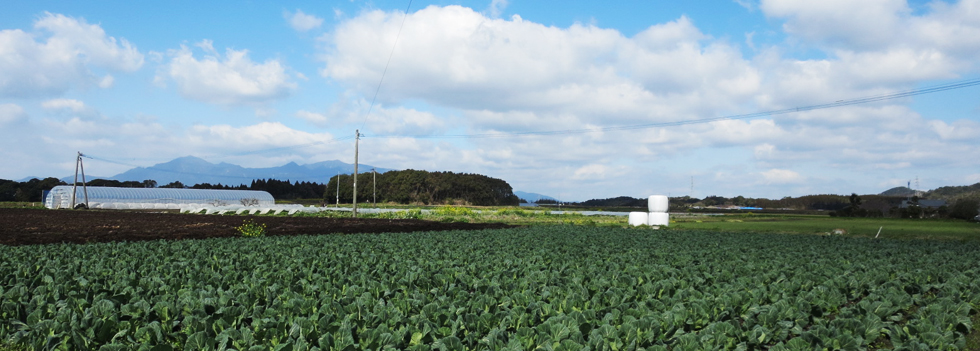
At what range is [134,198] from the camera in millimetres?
73062

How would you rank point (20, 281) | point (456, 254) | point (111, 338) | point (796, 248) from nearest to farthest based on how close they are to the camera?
1. point (111, 338)
2. point (20, 281)
3. point (456, 254)
4. point (796, 248)

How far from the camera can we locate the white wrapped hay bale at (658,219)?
39.4 m

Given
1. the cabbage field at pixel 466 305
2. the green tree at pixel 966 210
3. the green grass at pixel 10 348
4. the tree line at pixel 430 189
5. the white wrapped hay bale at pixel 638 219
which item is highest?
the tree line at pixel 430 189

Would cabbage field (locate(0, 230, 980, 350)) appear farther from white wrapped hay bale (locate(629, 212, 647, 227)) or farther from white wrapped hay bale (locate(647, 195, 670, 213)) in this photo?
white wrapped hay bale (locate(629, 212, 647, 227))

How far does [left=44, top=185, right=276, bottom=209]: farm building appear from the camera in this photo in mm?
69875

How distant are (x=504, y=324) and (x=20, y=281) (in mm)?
9794

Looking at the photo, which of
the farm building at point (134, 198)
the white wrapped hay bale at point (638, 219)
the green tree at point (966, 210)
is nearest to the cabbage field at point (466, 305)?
the white wrapped hay bale at point (638, 219)

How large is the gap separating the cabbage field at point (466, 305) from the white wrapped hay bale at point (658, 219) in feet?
79.6

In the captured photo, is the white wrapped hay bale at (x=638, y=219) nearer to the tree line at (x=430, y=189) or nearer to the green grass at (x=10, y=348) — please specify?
the green grass at (x=10, y=348)

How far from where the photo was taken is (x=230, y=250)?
1630cm

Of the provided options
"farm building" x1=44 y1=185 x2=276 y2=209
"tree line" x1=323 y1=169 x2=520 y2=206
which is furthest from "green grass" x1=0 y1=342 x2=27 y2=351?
"tree line" x1=323 y1=169 x2=520 y2=206

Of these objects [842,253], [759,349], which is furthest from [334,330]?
[842,253]

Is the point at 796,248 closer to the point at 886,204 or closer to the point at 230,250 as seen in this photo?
the point at 230,250

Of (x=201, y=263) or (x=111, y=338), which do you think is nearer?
(x=111, y=338)
